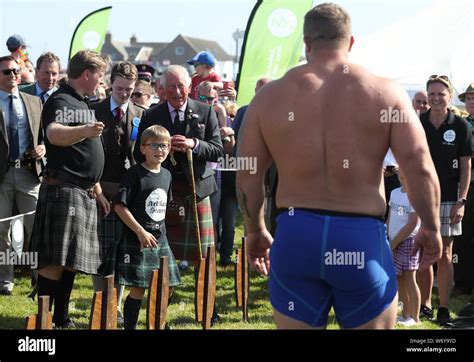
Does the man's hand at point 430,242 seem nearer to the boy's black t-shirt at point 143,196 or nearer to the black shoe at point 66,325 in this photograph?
the boy's black t-shirt at point 143,196

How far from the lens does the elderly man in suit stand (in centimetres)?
778

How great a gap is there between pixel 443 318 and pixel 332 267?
160 inches

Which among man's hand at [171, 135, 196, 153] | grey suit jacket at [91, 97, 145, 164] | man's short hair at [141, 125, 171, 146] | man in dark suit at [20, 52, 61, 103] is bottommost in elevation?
→ man's hand at [171, 135, 196, 153]

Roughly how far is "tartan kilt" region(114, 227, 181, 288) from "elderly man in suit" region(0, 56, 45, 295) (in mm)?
1857

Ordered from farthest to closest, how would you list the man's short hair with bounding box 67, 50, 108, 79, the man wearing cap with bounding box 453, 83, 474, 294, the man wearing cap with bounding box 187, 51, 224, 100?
the man wearing cap with bounding box 187, 51, 224, 100, the man wearing cap with bounding box 453, 83, 474, 294, the man's short hair with bounding box 67, 50, 108, 79

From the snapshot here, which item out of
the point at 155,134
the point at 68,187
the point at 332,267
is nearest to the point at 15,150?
the point at 68,187

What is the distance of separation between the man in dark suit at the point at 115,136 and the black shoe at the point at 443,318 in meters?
2.72

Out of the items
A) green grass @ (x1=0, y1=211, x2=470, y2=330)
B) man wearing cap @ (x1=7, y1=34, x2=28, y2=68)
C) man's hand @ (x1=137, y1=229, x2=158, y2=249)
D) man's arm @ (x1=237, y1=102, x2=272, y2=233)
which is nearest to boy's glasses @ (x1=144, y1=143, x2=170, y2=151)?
man's hand @ (x1=137, y1=229, x2=158, y2=249)

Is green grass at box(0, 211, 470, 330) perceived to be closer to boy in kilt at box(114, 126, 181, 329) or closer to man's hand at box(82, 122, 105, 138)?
boy in kilt at box(114, 126, 181, 329)

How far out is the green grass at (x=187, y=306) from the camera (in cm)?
708

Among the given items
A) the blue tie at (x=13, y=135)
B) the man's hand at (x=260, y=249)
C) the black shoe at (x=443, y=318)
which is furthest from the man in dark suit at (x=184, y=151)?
the man's hand at (x=260, y=249)

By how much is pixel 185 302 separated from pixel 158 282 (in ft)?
7.43

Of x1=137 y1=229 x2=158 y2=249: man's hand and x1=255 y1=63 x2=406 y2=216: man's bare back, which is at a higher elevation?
x1=255 y1=63 x2=406 y2=216: man's bare back

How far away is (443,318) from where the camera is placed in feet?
24.8
